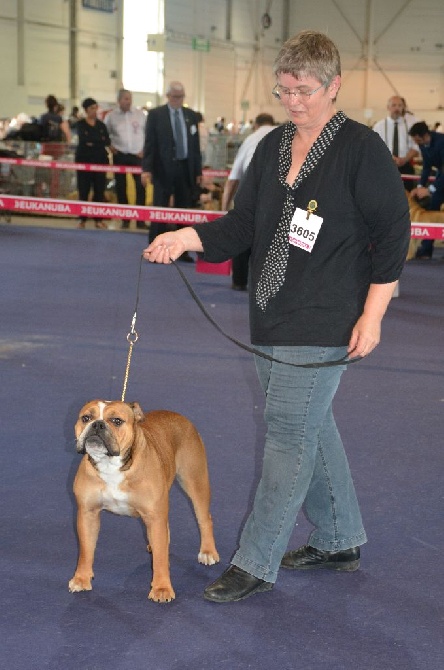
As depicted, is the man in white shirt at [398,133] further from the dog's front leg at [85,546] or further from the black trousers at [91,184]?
the dog's front leg at [85,546]

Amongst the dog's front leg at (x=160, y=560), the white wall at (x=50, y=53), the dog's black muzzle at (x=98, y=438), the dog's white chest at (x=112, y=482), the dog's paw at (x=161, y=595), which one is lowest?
the dog's paw at (x=161, y=595)

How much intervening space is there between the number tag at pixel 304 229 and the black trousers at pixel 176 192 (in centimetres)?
837

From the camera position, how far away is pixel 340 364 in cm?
309

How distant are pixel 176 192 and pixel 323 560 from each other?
843 cm

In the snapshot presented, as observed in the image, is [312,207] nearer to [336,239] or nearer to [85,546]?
[336,239]

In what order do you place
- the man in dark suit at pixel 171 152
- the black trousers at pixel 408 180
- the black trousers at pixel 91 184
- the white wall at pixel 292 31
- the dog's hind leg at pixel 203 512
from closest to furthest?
the dog's hind leg at pixel 203 512
the man in dark suit at pixel 171 152
the black trousers at pixel 408 180
the black trousers at pixel 91 184
the white wall at pixel 292 31

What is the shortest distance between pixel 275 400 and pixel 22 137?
15286 millimetres

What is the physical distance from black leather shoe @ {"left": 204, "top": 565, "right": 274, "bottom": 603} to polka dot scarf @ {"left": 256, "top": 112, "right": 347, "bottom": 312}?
2.85 ft

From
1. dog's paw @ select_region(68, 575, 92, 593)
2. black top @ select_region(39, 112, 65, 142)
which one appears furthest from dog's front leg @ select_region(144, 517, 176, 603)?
black top @ select_region(39, 112, 65, 142)

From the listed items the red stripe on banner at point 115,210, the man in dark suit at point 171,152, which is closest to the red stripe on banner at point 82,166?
the man in dark suit at point 171,152

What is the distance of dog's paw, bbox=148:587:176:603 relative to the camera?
317cm

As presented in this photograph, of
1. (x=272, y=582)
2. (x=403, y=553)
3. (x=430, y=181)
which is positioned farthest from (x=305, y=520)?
(x=430, y=181)

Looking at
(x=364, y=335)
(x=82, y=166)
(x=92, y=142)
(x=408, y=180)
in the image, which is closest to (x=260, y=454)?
(x=364, y=335)

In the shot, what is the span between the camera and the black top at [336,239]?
2918 millimetres
